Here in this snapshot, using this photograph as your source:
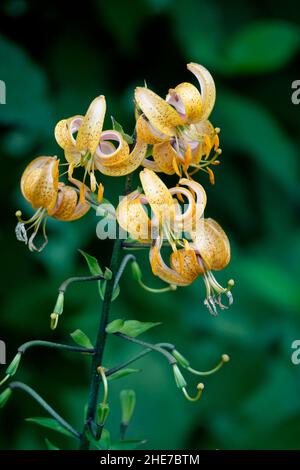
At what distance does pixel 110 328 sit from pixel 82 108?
115 centimetres

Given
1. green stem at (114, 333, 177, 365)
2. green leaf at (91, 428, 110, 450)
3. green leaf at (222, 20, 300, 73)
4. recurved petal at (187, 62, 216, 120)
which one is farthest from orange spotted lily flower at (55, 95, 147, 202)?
green leaf at (222, 20, 300, 73)

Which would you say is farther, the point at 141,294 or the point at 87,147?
the point at 141,294

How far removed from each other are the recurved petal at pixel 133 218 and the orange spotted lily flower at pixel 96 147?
0.04 meters

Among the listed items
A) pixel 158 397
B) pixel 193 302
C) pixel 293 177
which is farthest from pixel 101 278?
pixel 293 177

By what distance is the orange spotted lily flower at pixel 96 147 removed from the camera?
4.04ft

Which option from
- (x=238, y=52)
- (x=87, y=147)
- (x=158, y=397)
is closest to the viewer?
(x=87, y=147)

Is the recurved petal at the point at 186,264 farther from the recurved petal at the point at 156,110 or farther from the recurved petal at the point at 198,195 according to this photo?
the recurved petal at the point at 156,110

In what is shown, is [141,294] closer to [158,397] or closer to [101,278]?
[158,397]

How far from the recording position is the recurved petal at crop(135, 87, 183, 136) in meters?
1.22

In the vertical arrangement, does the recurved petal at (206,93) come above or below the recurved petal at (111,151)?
above

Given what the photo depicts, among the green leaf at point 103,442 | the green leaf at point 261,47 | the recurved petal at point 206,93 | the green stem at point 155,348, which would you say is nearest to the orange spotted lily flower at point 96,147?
the recurved petal at point 206,93

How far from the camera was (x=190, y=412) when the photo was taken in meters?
2.33

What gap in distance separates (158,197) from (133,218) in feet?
0.16

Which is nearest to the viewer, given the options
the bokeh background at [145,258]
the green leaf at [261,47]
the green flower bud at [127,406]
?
the green flower bud at [127,406]
